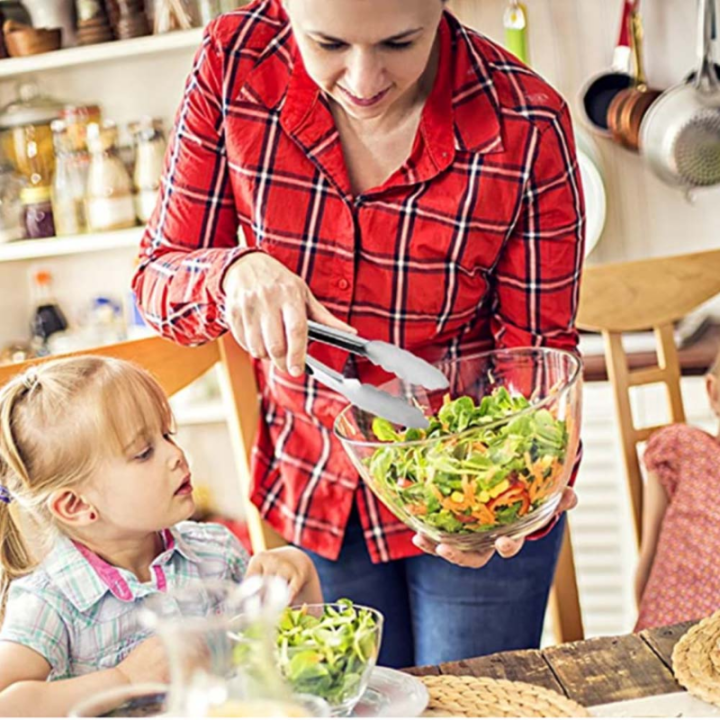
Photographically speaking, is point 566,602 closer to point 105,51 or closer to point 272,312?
point 272,312

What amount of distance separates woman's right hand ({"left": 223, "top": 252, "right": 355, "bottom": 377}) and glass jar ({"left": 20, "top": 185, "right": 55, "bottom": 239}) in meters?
1.79

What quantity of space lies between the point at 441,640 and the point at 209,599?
2.75 ft

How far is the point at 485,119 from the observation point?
1.43 meters

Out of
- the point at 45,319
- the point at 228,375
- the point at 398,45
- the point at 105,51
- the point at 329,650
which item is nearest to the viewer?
the point at 329,650

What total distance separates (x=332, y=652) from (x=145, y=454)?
1.53 feet

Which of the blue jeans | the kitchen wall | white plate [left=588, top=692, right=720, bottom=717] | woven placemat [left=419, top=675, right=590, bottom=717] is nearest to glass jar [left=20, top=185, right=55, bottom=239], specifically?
the kitchen wall

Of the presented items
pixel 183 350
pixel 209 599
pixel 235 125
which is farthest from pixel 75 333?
pixel 209 599

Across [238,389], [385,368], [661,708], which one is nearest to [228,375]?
[238,389]

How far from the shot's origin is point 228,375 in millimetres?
1682

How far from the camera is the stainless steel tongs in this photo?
1124mm

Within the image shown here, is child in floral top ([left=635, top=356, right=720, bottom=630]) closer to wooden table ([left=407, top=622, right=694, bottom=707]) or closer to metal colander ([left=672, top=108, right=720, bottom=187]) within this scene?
wooden table ([left=407, top=622, right=694, bottom=707])

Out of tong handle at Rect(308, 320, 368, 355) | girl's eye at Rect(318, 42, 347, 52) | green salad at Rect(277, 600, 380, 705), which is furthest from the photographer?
girl's eye at Rect(318, 42, 347, 52)

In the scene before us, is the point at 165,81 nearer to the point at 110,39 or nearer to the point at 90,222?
the point at 110,39

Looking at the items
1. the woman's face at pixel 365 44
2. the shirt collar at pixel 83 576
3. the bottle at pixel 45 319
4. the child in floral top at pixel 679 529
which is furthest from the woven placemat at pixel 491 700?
the bottle at pixel 45 319
